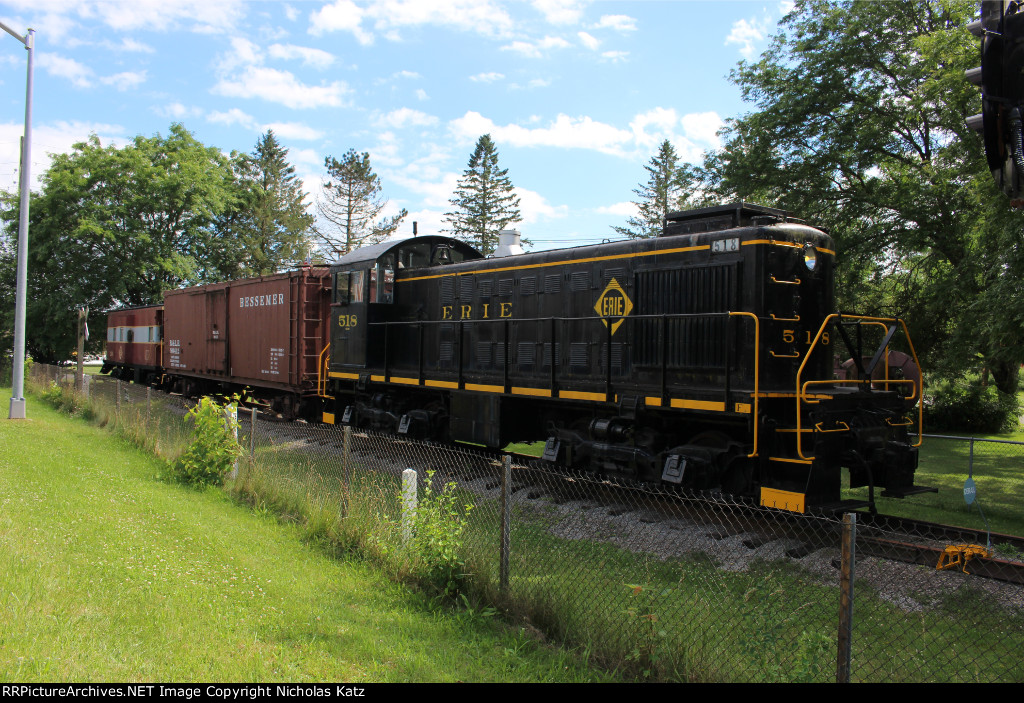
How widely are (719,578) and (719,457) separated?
214 centimetres

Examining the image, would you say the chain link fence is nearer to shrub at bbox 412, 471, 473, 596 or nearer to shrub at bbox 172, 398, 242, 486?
shrub at bbox 412, 471, 473, 596

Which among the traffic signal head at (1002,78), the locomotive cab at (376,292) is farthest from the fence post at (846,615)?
the locomotive cab at (376,292)

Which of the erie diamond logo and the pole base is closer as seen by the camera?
the erie diamond logo

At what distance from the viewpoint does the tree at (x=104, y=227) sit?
112 feet

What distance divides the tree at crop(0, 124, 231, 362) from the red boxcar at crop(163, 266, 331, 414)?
13867 millimetres

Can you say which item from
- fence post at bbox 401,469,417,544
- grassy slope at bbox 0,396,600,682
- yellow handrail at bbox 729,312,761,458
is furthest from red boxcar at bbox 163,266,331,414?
yellow handrail at bbox 729,312,761,458

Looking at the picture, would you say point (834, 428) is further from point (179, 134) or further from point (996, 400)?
point (179, 134)

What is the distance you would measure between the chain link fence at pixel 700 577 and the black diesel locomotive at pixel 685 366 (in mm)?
595

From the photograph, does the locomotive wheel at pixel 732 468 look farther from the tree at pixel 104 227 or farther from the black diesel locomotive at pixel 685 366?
the tree at pixel 104 227

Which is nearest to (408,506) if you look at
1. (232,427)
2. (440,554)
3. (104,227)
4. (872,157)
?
(440,554)

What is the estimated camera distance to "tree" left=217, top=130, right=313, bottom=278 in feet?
133

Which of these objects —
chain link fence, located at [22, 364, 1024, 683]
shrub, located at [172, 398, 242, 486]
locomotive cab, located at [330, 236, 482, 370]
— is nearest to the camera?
chain link fence, located at [22, 364, 1024, 683]

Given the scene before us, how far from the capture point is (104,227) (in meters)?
34.0

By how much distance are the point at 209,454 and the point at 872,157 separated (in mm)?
19067
